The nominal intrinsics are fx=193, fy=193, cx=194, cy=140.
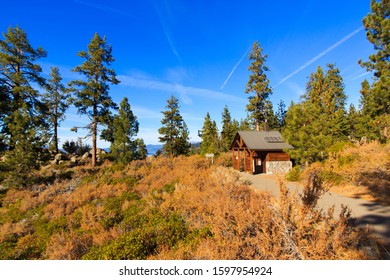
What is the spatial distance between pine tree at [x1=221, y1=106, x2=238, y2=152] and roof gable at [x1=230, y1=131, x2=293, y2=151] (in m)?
16.9

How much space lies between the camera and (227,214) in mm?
5262

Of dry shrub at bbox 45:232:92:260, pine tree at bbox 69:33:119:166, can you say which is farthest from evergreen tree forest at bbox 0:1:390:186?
dry shrub at bbox 45:232:92:260

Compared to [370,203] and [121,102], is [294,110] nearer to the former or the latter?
[370,203]

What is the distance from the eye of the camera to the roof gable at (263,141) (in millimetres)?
21194

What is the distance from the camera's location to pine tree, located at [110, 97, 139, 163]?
2161cm

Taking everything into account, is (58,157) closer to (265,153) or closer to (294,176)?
(265,153)

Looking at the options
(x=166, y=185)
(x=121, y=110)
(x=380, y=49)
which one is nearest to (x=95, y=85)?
(x=121, y=110)

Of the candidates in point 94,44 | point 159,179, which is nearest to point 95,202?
point 159,179

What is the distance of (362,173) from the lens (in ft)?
38.3

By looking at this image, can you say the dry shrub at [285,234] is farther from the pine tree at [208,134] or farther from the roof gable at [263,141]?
the pine tree at [208,134]

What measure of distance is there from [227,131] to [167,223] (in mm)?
39694

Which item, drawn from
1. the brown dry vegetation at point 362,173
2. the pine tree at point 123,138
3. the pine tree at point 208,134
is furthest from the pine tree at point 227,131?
the brown dry vegetation at point 362,173

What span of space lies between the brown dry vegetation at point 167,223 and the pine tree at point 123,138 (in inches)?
158

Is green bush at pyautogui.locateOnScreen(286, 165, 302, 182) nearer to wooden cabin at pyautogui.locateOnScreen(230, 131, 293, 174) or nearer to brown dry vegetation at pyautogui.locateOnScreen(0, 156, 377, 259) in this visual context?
wooden cabin at pyautogui.locateOnScreen(230, 131, 293, 174)
